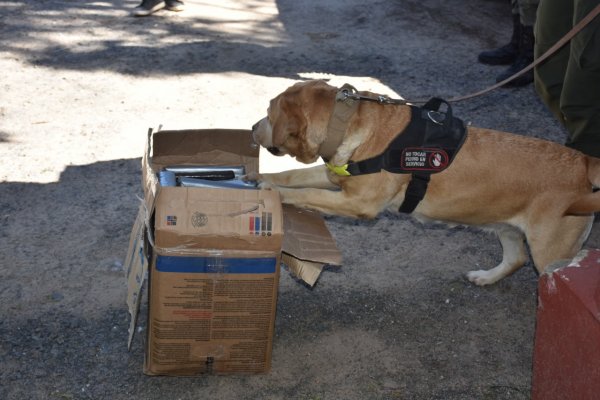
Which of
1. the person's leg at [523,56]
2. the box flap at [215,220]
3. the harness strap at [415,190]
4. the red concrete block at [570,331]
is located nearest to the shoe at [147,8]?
the person's leg at [523,56]

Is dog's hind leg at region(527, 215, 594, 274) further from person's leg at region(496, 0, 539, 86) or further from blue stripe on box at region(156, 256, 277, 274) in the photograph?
person's leg at region(496, 0, 539, 86)

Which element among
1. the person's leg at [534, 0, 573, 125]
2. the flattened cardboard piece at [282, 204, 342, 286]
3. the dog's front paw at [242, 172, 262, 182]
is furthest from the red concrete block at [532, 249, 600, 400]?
the person's leg at [534, 0, 573, 125]

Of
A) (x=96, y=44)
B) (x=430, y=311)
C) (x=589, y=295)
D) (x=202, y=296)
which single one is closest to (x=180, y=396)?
(x=202, y=296)

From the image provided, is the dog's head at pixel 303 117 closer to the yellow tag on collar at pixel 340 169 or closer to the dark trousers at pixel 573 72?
the yellow tag on collar at pixel 340 169

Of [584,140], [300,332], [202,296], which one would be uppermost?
[584,140]

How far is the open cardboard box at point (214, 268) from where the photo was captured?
121 inches

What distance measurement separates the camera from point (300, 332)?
158 inches

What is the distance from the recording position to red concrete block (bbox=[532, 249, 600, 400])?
2742mm

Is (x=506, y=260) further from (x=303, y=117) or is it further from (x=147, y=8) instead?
(x=147, y=8)

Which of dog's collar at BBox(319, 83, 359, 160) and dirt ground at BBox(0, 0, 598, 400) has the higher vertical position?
dog's collar at BBox(319, 83, 359, 160)

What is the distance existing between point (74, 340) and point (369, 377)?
1518mm

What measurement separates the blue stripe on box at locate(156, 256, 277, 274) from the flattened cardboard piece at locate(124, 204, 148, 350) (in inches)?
7.6

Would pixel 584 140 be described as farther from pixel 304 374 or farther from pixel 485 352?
pixel 304 374

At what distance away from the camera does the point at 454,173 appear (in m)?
3.80
